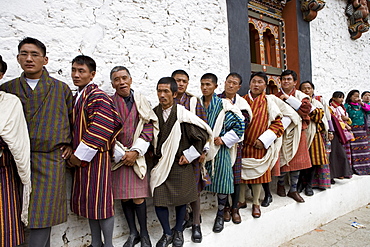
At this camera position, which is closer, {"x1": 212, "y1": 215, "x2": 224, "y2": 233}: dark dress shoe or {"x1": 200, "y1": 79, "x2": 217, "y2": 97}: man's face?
{"x1": 212, "y1": 215, "x2": 224, "y2": 233}: dark dress shoe

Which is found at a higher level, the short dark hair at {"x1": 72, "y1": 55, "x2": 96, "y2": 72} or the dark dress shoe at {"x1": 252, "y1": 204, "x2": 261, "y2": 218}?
the short dark hair at {"x1": 72, "y1": 55, "x2": 96, "y2": 72}

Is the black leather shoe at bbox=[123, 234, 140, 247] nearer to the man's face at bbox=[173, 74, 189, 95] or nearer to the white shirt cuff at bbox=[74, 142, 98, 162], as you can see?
the white shirt cuff at bbox=[74, 142, 98, 162]

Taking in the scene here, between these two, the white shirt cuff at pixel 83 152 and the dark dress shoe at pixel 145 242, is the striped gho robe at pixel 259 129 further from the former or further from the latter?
the white shirt cuff at pixel 83 152

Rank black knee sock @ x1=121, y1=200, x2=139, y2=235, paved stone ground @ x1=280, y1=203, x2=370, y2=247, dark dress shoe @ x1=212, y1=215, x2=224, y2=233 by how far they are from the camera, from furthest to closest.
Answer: paved stone ground @ x1=280, y1=203, x2=370, y2=247 < dark dress shoe @ x1=212, y1=215, x2=224, y2=233 < black knee sock @ x1=121, y1=200, x2=139, y2=235

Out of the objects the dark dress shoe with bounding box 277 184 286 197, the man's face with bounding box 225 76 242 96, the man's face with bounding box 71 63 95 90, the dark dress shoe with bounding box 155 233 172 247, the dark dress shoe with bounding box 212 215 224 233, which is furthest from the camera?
the dark dress shoe with bounding box 277 184 286 197

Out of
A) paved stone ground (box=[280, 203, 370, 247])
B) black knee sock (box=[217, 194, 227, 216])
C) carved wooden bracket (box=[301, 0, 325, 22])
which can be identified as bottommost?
paved stone ground (box=[280, 203, 370, 247])

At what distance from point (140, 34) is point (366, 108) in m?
4.37

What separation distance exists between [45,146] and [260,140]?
2138 mm

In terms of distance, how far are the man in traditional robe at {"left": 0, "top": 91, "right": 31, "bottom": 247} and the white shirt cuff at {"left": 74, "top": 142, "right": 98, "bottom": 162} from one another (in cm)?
32

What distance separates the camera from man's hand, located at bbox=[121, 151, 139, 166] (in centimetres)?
222

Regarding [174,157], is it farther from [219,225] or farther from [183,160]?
[219,225]

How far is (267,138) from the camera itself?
2992mm

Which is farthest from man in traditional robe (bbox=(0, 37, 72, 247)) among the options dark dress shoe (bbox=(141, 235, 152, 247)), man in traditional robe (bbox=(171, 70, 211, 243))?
man in traditional robe (bbox=(171, 70, 211, 243))

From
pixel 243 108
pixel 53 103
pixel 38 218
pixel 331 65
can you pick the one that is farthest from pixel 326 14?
pixel 38 218
